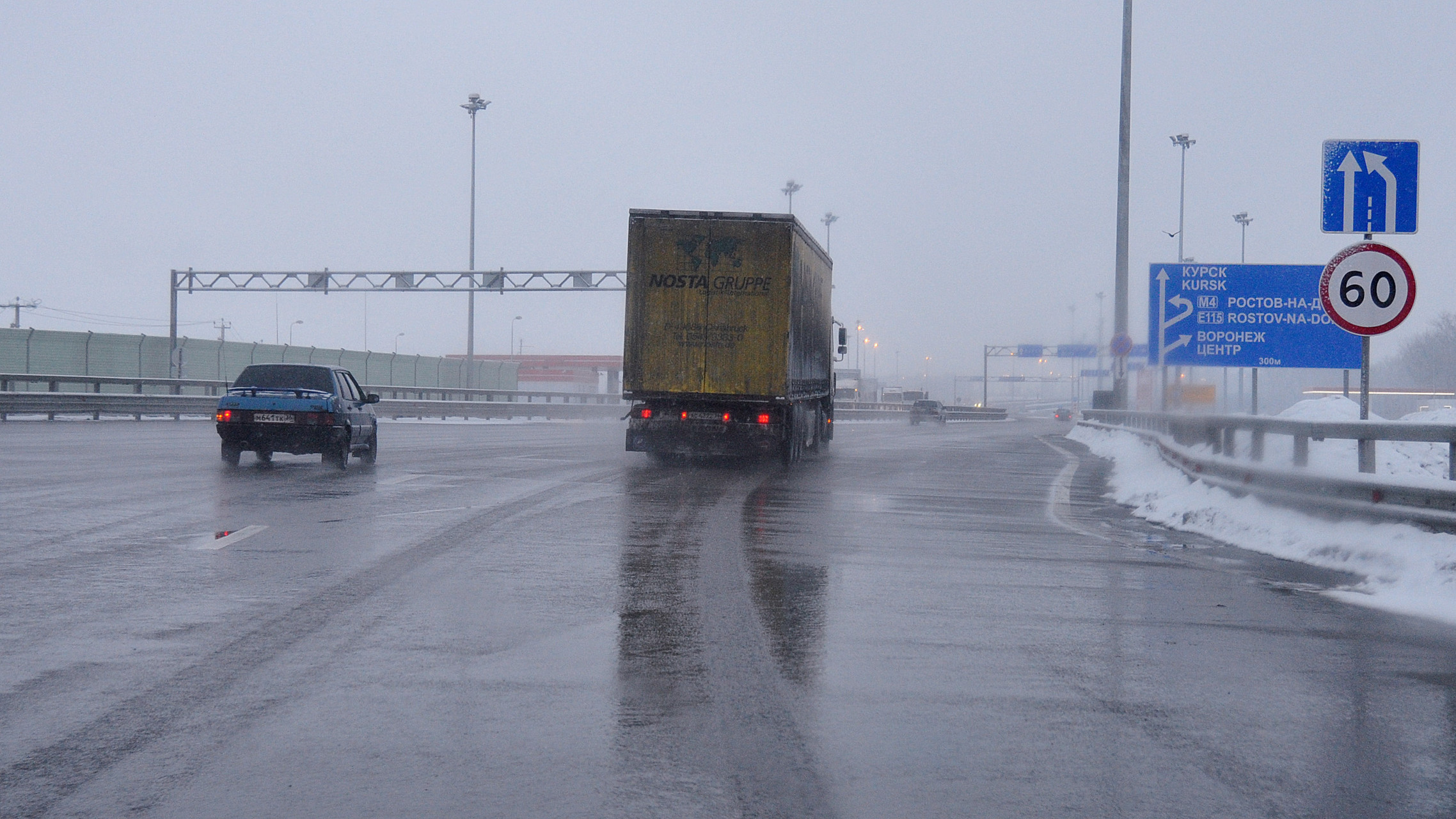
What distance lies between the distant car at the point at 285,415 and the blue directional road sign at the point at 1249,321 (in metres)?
15.0

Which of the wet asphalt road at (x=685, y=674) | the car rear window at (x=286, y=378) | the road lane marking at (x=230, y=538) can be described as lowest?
the wet asphalt road at (x=685, y=674)

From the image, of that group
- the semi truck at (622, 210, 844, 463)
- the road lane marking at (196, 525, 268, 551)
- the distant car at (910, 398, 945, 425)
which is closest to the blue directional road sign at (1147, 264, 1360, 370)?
the semi truck at (622, 210, 844, 463)

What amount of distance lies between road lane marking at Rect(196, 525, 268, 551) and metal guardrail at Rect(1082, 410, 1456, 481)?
870 centimetres

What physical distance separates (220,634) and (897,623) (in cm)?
350

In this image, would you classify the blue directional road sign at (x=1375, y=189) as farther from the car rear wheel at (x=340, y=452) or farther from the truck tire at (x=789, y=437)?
the car rear wheel at (x=340, y=452)

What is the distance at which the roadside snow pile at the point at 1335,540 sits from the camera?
326 inches

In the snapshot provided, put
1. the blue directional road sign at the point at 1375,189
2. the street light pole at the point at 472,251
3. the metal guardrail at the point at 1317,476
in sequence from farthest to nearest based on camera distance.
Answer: the street light pole at the point at 472,251 → the blue directional road sign at the point at 1375,189 → the metal guardrail at the point at 1317,476

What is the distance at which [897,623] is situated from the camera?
724cm

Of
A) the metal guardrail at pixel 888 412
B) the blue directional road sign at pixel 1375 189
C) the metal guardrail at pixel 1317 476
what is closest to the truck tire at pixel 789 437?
the metal guardrail at pixel 1317 476

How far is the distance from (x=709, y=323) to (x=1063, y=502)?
272 inches

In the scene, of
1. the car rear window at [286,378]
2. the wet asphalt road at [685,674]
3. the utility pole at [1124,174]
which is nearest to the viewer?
the wet asphalt road at [685,674]

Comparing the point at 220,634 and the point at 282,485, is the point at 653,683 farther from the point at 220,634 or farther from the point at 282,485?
the point at 282,485

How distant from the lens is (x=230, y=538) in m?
10.4

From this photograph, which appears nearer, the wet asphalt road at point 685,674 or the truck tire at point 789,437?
the wet asphalt road at point 685,674
